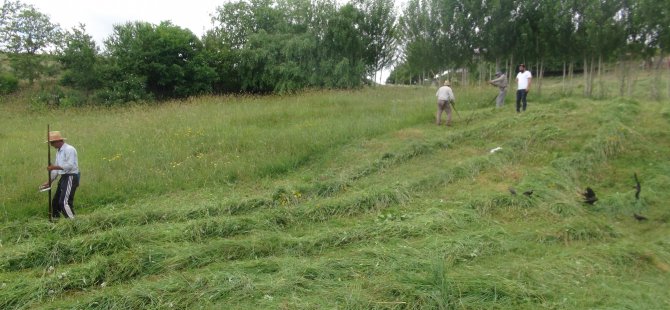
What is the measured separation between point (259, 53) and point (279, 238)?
22751 millimetres

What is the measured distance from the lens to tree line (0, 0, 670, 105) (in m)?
A: 18.4

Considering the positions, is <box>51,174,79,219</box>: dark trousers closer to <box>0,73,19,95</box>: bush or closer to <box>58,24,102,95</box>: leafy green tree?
<box>58,24,102,95</box>: leafy green tree

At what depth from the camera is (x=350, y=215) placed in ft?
20.8

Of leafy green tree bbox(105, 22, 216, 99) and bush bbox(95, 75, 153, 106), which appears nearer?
bush bbox(95, 75, 153, 106)

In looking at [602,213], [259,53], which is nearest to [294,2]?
[259,53]

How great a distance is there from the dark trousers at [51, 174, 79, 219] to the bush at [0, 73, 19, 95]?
2156cm

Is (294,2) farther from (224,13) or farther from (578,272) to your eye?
(578,272)

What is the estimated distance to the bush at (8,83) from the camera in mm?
23312

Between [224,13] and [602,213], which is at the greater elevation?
[224,13]

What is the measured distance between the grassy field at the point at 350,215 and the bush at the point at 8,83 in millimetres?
13740

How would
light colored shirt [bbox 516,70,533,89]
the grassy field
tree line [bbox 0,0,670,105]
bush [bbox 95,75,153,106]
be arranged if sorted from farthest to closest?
bush [bbox 95,75,153,106] → tree line [bbox 0,0,670,105] → light colored shirt [bbox 516,70,533,89] → the grassy field

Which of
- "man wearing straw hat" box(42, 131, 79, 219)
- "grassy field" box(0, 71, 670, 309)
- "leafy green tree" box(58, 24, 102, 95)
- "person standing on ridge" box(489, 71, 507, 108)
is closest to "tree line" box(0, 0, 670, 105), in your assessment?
"leafy green tree" box(58, 24, 102, 95)

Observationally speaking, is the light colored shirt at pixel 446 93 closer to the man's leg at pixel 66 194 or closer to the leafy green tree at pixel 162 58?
the man's leg at pixel 66 194

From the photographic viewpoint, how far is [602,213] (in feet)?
20.9
